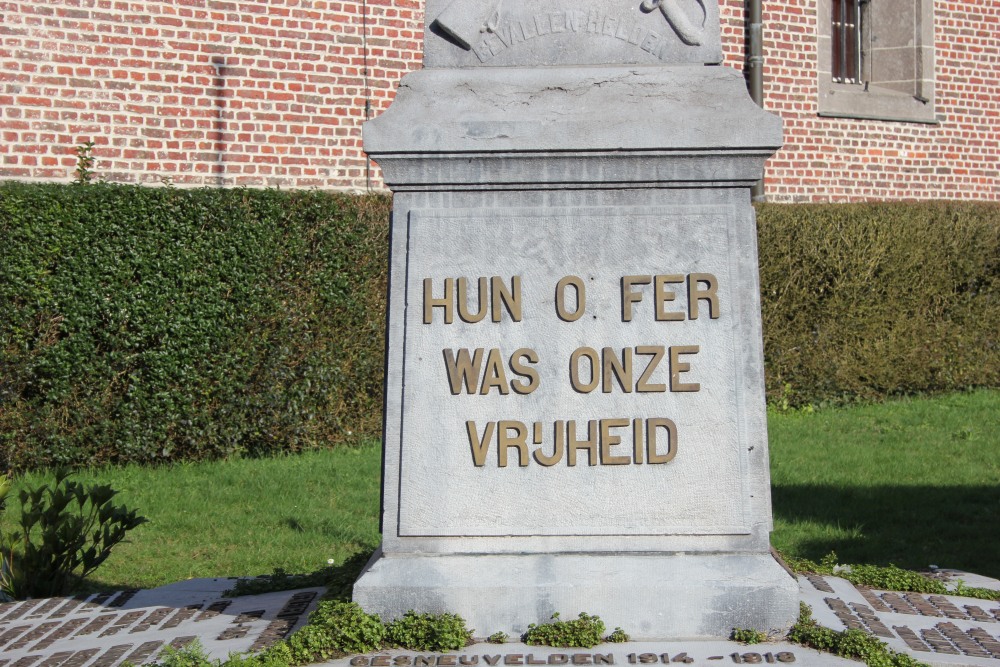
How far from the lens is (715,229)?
375cm

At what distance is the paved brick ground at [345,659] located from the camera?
3.41 meters

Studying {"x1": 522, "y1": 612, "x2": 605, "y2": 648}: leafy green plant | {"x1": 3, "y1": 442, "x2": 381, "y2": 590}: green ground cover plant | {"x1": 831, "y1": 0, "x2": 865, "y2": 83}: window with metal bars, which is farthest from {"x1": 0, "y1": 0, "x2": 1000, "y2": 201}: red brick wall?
{"x1": 522, "y1": 612, "x2": 605, "y2": 648}: leafy green plant

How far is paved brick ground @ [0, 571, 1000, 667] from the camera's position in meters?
3.41

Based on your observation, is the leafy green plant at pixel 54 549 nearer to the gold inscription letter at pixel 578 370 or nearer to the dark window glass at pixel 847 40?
the gold inscription letter at pixel 578 370

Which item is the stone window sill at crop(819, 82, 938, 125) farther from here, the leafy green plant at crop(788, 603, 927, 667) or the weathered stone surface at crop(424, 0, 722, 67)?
the leafy green plant at crop(788, 603, 927, 667)

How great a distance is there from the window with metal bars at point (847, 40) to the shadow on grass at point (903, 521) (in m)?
7.96

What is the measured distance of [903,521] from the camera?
6.93 meters

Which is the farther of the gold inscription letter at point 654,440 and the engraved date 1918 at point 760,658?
the gold inscription letter at point 654,440

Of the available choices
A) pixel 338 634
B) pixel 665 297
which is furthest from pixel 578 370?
pixel 338 634

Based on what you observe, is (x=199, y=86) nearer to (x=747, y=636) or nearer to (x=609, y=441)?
(x=609, y=441)

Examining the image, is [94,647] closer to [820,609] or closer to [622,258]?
[622,258]

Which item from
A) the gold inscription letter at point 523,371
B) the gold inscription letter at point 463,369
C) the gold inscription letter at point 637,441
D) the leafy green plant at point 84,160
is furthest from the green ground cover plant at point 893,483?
the leafy green plant at point 84,160

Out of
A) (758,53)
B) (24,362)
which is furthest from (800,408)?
(24,362)

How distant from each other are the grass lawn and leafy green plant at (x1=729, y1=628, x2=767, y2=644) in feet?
8.52
